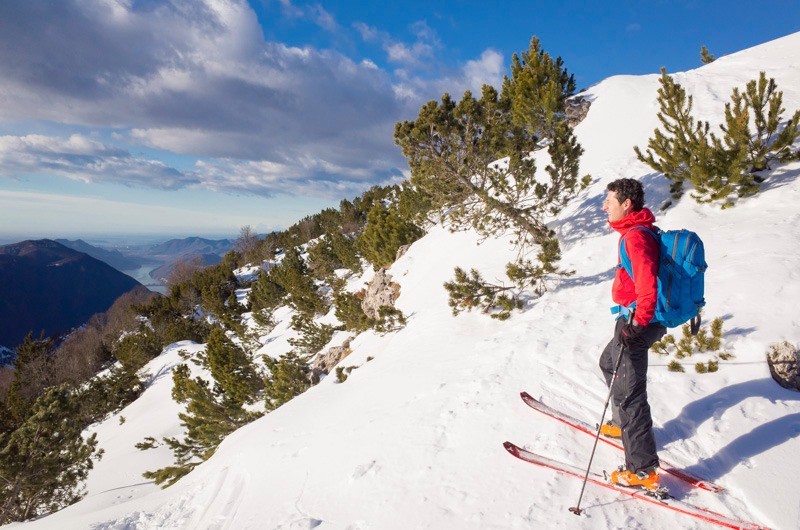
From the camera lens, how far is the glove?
2996mm

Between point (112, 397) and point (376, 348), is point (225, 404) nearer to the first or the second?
point (376, 348)

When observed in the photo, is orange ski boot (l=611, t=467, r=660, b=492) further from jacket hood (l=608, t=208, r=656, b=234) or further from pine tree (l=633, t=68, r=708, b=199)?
pine tree (l=633, t=68, r=708, b=199)

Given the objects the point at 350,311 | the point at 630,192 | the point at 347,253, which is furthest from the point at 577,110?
the point at 630,192

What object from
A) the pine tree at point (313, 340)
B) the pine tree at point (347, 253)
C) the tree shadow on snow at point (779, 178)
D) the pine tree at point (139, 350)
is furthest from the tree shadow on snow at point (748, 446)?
the pine tree at point (139, 350)

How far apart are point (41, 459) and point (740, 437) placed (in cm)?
1645

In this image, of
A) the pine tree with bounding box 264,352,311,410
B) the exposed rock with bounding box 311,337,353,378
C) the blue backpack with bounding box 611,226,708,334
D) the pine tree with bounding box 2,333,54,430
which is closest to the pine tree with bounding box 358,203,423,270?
the exposed rock with bounding box 311,337,353,378

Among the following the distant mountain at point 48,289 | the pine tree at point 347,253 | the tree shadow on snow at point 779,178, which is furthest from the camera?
the distant mountain at point 48,289

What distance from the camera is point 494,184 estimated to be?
9.97 metres

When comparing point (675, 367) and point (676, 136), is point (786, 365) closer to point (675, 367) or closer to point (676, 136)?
point (675, 367)

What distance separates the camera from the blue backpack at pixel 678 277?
9.31 feet

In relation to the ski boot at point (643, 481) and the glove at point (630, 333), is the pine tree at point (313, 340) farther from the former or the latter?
the glove at point (630, 333)

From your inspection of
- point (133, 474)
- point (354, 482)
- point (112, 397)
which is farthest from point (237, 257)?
point (354, 482)

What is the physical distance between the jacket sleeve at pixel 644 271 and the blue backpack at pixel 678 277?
0.32ft

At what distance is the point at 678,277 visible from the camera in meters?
2.88
